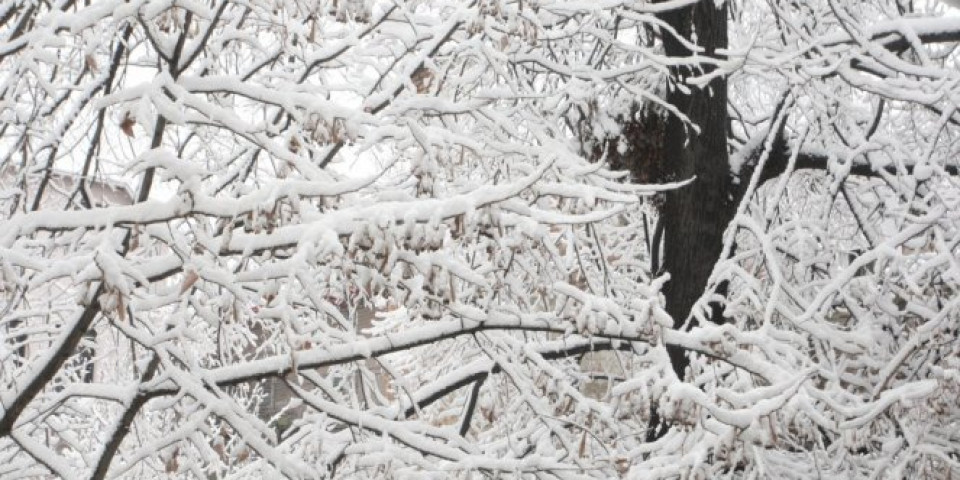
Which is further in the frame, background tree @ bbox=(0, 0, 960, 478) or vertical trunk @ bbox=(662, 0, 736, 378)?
vertical trunk @ bbox=(662, 0, 736, 378)

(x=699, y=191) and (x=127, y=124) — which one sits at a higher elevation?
(x=127, y=124)

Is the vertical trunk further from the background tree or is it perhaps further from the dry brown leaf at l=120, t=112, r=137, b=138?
the dry brown leaf at l=120, t=112, r=137, b=138

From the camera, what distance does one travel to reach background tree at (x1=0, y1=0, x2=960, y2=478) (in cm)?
254

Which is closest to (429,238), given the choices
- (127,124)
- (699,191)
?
(127,124)

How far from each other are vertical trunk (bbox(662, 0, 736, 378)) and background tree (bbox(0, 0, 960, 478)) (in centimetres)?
2

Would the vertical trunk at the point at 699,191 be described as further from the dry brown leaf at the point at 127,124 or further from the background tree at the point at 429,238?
the dry brown leaf at the point at 127,124

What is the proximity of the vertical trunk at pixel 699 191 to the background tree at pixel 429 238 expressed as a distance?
19 mm

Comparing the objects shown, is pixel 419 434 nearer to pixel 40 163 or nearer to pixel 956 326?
pixel 40 163

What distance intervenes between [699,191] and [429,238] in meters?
3.33

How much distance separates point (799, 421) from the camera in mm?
2832

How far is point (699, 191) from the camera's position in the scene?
528 cm

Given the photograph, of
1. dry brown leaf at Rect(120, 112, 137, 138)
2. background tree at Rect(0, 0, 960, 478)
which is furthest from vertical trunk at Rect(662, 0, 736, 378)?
dry brown leaf at Rect(120, 112, 137, 138)

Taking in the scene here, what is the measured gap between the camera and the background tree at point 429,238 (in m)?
2.54

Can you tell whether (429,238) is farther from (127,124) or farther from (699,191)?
(699,191)
